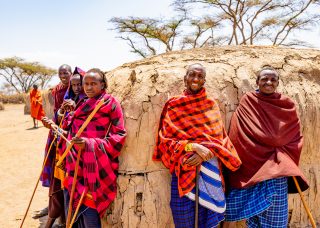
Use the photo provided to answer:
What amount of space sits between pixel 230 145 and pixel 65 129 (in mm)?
1452

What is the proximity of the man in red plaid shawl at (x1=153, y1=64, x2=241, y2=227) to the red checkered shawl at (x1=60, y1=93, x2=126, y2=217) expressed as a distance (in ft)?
1.24

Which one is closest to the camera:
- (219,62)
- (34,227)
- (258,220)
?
(258,220)

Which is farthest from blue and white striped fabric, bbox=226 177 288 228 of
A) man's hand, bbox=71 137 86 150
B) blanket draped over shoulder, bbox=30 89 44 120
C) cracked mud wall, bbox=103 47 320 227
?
blanket draped over shoulder, bbox=30 89 44 120

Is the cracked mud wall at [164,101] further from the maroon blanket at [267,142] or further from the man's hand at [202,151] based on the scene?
the man's hand at [202,151]

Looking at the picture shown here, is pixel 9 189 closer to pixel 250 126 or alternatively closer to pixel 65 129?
pixel 65 129

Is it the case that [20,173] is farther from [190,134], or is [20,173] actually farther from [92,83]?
A: [190,134]

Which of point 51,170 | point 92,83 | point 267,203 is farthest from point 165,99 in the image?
point 51,170

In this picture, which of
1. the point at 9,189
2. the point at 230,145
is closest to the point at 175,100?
the point at 230,145

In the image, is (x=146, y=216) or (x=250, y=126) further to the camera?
(x=146, y=216)

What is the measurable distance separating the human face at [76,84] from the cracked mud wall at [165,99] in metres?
0.29

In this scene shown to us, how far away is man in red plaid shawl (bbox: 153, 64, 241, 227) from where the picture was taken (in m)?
2.37

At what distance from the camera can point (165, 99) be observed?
2816 millimetres

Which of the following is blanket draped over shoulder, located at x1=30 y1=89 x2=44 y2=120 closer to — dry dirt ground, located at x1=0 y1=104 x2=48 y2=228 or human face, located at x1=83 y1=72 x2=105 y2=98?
dry dirt ground, located at x1=0 y1=104 x2=48 y2=228

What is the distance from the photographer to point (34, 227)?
3742 mm
